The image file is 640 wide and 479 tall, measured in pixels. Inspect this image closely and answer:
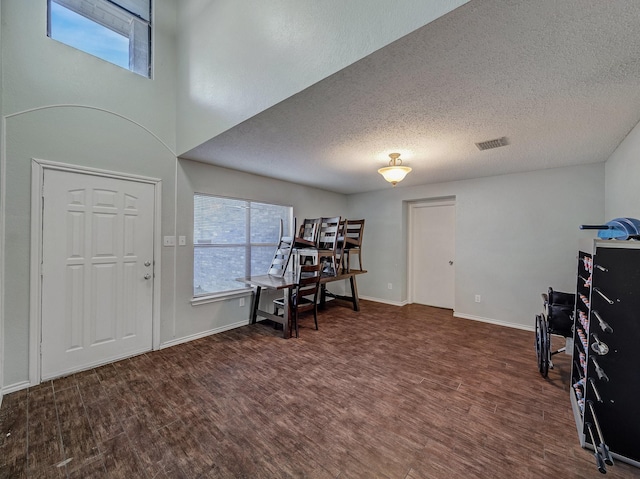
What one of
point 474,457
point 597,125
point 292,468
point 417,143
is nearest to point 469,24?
point 417,143

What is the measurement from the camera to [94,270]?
2.75 metres

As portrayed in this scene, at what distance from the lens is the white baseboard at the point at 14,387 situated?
7.44 feet

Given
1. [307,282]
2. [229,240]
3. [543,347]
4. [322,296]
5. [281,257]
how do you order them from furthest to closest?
[322,296], [281,257], [229,240], [307,282], [543,347]

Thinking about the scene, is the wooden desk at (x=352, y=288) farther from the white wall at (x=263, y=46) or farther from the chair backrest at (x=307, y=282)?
the white wall at (x=263, y=46)

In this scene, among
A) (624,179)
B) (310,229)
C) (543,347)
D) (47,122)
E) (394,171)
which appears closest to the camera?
(47,122)

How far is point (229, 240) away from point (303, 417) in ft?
8.98

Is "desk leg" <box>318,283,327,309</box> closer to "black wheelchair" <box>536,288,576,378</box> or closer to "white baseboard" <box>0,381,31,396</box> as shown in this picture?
"black wheelchair" <box>536,288,576,378</box>

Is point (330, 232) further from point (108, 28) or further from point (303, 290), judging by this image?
point (108, 28)

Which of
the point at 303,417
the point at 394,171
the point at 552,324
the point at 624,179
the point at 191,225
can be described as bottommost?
the point at 303,417

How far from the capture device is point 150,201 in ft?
10.3

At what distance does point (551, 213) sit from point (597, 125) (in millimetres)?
1778

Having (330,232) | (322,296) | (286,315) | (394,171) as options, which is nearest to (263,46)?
(394,171)

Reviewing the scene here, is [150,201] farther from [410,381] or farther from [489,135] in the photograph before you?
[489,135]

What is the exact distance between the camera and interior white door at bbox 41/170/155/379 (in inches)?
98.9
